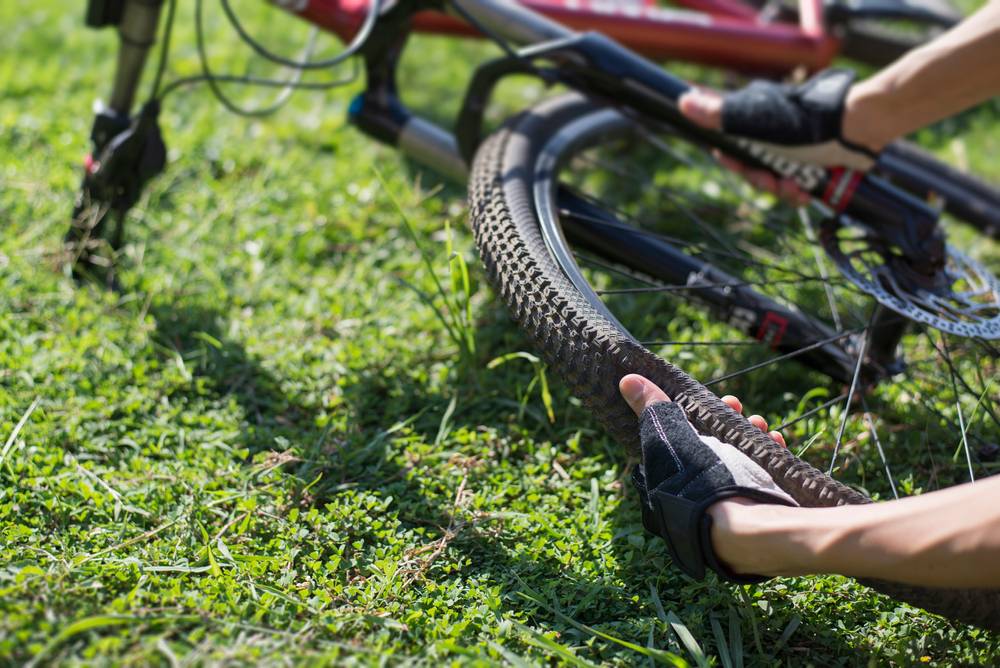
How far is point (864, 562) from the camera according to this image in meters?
1.28

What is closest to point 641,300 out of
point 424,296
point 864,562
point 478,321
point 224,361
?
point 478,321

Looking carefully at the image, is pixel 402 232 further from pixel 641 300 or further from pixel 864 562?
pixel 864 562

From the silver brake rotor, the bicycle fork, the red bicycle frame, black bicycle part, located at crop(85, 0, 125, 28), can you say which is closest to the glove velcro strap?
the silver brake rotor

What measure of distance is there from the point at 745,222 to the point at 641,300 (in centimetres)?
54

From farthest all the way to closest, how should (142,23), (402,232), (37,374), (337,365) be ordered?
1. (402,232)
2. (142,23)
3. (337,365)
4. (37,374)

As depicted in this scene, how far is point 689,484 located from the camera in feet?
4.57

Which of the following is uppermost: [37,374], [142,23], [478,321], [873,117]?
[873,117]

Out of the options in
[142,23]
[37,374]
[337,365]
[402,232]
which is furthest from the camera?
[402,232]

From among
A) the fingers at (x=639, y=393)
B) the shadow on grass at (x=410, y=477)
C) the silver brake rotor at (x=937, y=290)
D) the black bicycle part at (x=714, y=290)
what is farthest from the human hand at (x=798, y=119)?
the fingers at (x=639, y=393)

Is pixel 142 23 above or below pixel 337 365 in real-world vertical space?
above

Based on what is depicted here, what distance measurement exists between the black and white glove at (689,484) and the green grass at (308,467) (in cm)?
16

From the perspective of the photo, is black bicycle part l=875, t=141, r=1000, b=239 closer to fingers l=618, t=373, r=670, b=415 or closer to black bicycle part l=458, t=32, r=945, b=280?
black bicycle part l=458, t=32, r=945, b=280

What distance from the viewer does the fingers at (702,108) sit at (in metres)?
2.12

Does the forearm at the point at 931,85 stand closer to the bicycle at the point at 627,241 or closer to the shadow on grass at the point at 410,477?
the bicycle at the point at 627,241
